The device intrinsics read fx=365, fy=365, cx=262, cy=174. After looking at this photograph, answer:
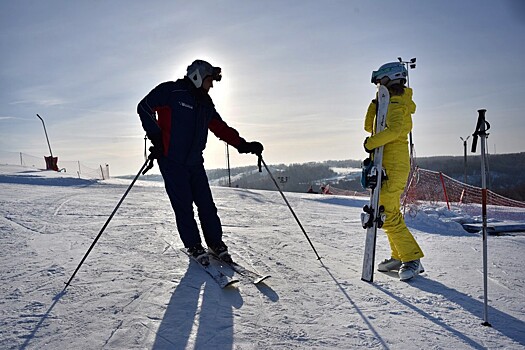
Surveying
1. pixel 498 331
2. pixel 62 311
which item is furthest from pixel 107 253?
pixel 498 331

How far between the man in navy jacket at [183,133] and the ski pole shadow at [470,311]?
1870mm

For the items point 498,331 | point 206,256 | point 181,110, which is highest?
point 181,110

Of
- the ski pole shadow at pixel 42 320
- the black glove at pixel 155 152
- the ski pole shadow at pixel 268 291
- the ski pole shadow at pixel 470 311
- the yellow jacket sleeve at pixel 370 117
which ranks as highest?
the yellow jacket sleeve at pixel 370 117

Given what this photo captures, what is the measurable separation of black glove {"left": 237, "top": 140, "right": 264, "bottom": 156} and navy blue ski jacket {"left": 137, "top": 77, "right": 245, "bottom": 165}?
62 centimetres

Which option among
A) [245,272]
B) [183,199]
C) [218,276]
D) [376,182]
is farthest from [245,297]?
[376,182]

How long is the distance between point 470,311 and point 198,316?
6.61 feet

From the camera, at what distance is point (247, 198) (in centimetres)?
1117

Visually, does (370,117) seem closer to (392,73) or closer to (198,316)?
(392,73)

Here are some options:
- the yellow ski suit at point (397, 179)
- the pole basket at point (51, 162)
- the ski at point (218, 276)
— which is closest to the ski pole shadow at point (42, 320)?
the ski at point (218, 276)

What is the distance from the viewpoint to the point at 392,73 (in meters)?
3.63

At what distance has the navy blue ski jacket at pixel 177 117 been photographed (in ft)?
12.4

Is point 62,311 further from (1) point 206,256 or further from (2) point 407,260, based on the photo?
(2) point 407,260

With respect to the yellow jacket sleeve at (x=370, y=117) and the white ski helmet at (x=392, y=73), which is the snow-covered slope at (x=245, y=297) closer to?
the yellow jacket sleeve at (x=370, y=117)

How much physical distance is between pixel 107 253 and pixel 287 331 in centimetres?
245
